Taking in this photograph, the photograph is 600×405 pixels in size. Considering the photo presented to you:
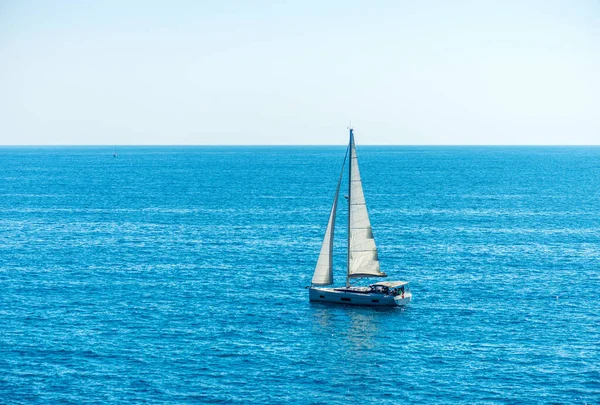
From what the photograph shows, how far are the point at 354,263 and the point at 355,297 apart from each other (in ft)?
15.6

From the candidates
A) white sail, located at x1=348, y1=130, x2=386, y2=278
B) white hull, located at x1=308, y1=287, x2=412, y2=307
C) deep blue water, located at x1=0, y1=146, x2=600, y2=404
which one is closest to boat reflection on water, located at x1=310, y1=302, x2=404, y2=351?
deep blue water, located at x1=0, y1=146, x2=600, y2=404

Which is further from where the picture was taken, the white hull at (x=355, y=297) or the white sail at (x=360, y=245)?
the white sail at (x=360, y=245)

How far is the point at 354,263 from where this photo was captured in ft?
289

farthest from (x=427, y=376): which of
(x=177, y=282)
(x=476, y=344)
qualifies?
(x=177, y=282)

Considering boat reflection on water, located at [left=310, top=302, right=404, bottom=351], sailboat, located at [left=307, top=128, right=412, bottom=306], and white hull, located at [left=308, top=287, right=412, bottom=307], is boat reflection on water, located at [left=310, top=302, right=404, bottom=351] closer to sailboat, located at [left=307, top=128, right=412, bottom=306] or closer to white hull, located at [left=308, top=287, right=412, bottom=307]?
white hull, located at [left=308, top=287, right=412, bottom=307]

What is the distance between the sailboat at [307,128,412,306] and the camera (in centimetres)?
8519

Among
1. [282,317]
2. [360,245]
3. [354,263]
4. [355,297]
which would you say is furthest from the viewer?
[354,263]

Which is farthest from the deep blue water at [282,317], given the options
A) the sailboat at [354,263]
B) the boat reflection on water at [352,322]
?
the sailboat at [354,263]

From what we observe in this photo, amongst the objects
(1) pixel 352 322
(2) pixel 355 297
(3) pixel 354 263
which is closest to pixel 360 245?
(3) pixel 354 263

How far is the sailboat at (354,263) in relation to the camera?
3354 inches

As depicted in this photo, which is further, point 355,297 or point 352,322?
point 355,297

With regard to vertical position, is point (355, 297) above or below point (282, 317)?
above

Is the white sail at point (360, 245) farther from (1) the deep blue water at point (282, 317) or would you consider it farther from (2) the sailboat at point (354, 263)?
(1) the deep blue water at point (282, 317)

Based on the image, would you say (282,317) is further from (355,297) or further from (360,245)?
(360,245)
